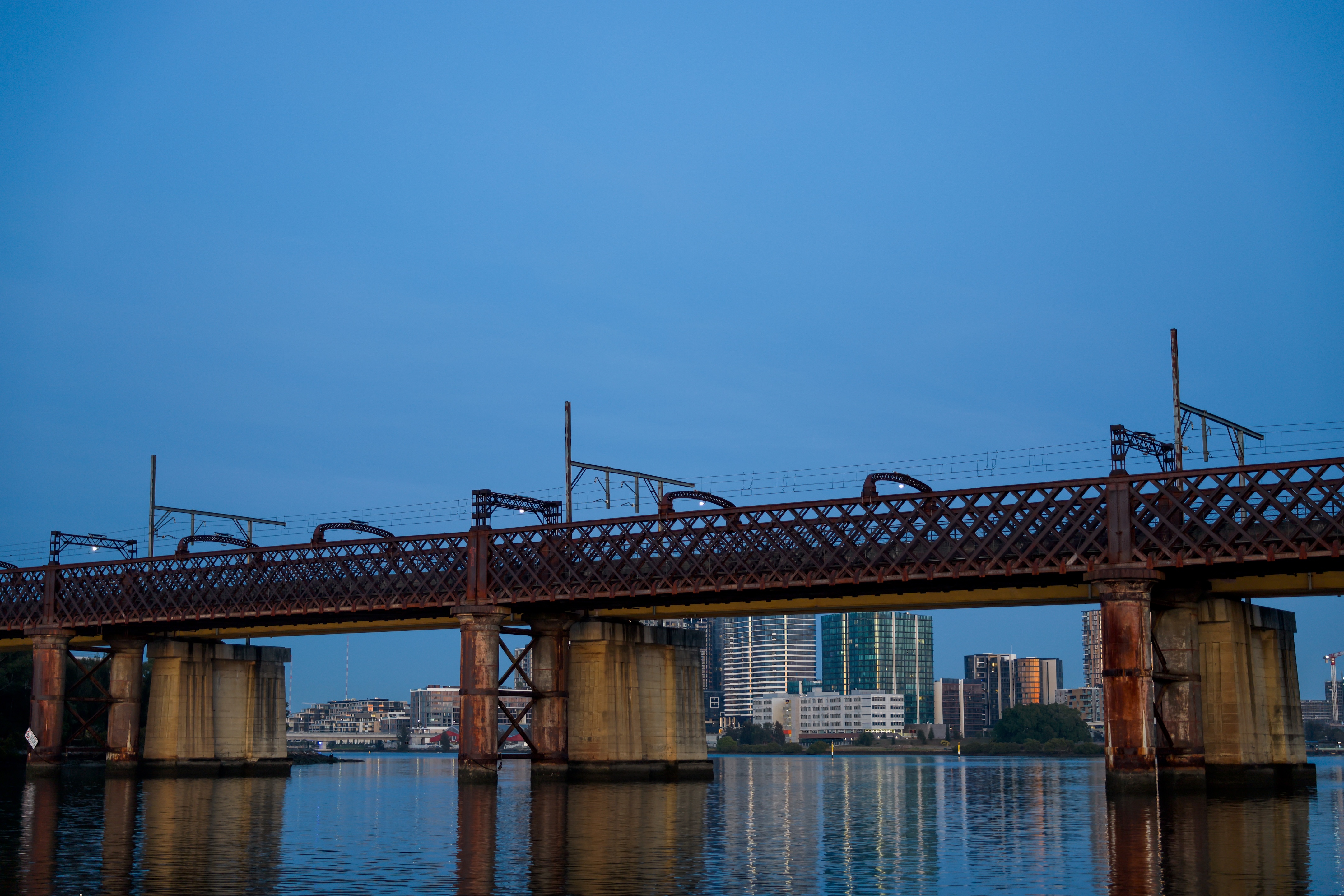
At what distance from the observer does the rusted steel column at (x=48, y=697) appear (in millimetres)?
80438

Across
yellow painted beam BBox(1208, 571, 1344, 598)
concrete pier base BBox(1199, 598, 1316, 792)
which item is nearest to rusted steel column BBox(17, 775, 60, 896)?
yellow painted beam BBox(1208, 571, 1344, 598)

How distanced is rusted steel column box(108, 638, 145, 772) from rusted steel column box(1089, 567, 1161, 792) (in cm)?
5639

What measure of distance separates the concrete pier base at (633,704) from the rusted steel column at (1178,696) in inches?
1034

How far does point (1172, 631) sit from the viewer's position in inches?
2248

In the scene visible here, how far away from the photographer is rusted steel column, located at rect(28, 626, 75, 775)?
8044 centimetres

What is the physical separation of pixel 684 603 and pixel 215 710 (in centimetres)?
3483

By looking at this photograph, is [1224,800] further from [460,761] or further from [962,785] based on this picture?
[460,761]

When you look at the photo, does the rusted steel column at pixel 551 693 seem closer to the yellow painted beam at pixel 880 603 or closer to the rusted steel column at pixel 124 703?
the yellow painted beam at pixel 880 603

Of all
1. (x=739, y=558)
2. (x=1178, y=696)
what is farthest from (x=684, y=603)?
(x=1178, y=696)

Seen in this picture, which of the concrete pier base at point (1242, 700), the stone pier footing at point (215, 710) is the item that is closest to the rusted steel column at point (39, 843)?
the stone pier footing at point (215, 710)

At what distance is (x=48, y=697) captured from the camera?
81562 millimetres

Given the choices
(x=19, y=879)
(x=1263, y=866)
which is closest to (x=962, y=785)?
(x=1263, y=866)

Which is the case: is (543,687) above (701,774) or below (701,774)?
above

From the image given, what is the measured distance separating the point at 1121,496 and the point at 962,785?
31413mm
